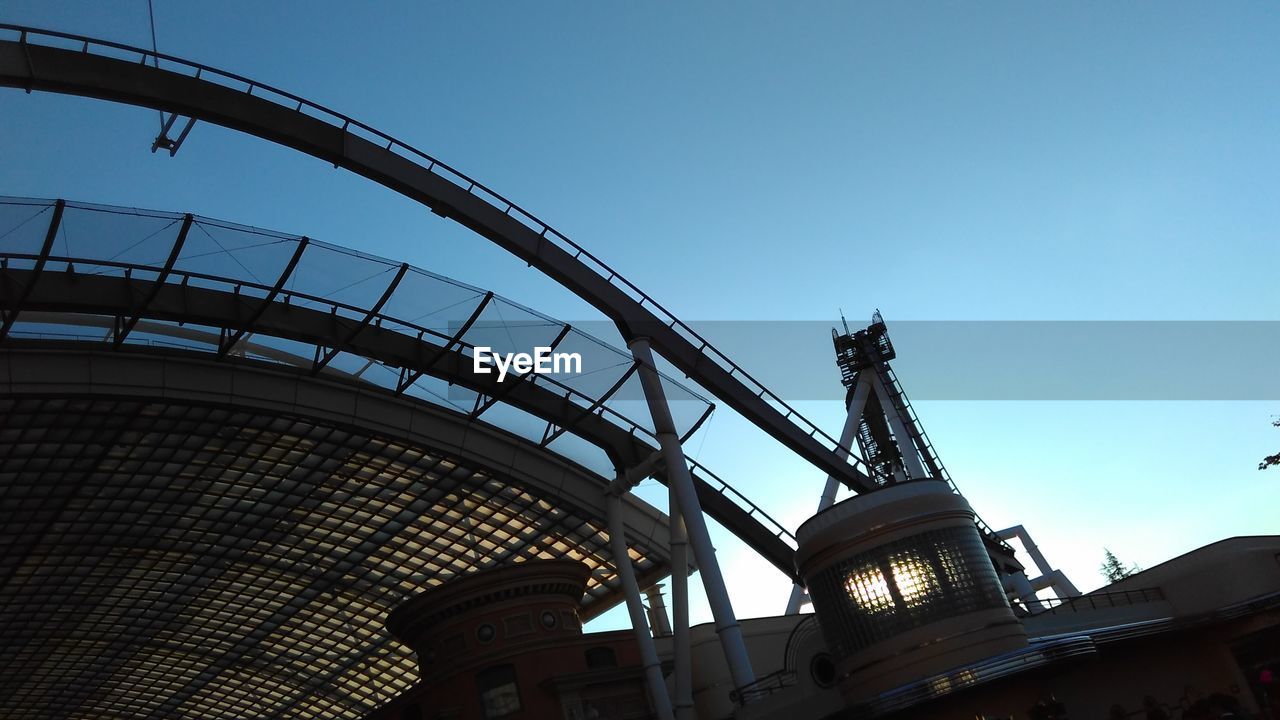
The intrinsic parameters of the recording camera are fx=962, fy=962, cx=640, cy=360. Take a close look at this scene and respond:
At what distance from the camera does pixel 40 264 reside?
87.3ft

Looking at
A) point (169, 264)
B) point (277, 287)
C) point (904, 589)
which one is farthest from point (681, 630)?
point (169, 264)

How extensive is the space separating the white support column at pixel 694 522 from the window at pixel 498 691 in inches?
513

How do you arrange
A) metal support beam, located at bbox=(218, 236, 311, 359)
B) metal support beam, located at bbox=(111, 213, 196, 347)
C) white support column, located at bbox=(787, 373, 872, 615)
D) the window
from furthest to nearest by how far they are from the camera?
white support column, located at bbox=(787, 373, 872, 615), the window, metal support beam, located at bbox=(218, 236, 311, 359), metal support beam, located at bbox=(111, 213, 196, 347)

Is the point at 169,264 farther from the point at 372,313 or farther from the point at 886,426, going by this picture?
the point at 886,426

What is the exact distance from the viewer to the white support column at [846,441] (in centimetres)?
4284

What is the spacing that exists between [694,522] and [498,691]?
15.1 meters

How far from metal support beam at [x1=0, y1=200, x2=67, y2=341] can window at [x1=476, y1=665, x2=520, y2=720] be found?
22314mm

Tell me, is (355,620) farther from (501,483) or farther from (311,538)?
(501,483)

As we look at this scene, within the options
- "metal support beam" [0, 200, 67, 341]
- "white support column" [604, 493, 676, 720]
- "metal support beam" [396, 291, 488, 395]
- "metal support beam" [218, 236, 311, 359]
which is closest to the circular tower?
"white support column" [604, 493, 676, 720]

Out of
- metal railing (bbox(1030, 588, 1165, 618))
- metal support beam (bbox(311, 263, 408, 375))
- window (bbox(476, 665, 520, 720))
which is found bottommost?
metal railing (bbox(1030, 588, 1165, 618))

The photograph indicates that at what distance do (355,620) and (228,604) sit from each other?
7666 mm

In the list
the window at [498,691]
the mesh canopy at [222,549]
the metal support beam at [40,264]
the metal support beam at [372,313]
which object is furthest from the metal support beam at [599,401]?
the metal support beam at [40,264]

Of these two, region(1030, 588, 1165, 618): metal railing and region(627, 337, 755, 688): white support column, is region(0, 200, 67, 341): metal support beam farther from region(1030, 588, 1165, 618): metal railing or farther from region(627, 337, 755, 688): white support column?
region(1030, 588, 1165, 618): metal railing

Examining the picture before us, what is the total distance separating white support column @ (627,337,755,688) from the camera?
94.2 feet
